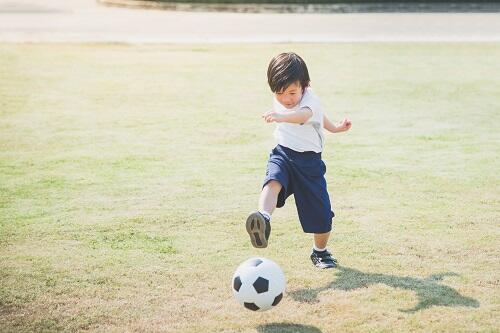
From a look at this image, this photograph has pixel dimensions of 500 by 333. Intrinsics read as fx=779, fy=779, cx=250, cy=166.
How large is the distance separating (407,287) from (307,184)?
0.92 m

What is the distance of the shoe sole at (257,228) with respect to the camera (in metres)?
4.71

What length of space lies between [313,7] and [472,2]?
4865mm

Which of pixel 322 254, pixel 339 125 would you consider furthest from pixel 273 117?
pixel 322 254

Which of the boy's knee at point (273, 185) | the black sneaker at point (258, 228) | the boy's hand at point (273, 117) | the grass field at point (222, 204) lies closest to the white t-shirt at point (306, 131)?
the boy's hand at point (273, 117)

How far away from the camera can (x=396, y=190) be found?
23.3 feet

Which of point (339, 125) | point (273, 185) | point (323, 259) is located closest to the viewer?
point (273, 185)

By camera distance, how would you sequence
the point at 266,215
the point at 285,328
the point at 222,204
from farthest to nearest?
the point at 222,204 < the point at 266,215 < the point at 285,328

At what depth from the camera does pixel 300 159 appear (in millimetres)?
5152

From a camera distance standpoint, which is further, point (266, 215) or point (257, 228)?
point (266, 215)

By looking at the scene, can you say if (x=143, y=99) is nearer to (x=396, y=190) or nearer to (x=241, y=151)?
(x=241, y=151)

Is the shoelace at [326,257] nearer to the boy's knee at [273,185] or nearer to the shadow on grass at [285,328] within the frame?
the boy's knee at [273,185]

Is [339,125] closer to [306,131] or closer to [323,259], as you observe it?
[306,131]

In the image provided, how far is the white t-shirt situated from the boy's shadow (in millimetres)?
862

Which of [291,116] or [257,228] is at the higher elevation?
[291,116]
